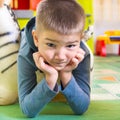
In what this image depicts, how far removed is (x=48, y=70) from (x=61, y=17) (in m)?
0.14

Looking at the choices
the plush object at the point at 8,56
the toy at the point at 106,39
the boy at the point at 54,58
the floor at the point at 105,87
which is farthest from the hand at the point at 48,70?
the toy at the point at 106,39

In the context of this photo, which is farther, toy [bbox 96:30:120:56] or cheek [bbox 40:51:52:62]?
toy [bbox 96:30:120:56]

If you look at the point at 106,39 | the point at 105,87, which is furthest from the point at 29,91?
the point at 106,39

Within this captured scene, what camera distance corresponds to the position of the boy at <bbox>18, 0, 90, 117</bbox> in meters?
0.76

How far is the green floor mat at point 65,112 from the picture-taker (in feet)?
2.95

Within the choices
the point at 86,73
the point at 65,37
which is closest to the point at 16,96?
the point at 86,73

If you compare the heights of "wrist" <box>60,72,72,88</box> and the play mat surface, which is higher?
"wrist" <box>60,72,72,88</box>

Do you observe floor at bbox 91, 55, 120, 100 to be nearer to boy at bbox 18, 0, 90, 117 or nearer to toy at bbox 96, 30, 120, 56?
boy at bbox 18, 0, 90, 117

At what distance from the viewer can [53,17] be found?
2.52ft

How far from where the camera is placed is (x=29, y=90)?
2.90ft

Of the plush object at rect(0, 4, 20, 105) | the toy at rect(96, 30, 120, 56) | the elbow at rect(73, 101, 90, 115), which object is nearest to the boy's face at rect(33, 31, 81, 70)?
the elbow at rect(73, 101, 90, 115)

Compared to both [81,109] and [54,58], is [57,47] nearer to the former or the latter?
[54,58]

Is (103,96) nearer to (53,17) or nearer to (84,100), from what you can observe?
(84,100)

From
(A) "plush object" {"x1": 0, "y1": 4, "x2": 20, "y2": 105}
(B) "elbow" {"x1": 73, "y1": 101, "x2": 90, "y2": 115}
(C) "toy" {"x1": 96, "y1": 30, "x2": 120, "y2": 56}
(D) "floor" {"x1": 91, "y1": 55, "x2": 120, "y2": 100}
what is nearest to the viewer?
(B) "elbow" {"x1": 73, "y1": 101, "x2": 90, "y2": 115}
